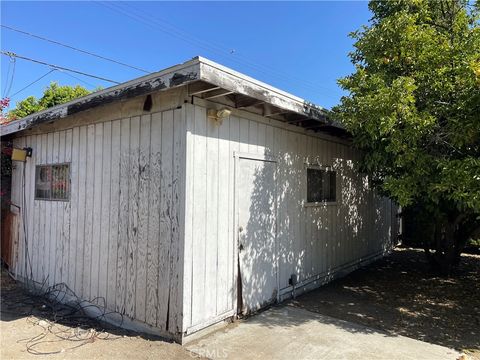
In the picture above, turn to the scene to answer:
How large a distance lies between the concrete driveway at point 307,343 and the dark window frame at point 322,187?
7.21 ft

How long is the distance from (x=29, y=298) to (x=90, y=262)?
1653 mm

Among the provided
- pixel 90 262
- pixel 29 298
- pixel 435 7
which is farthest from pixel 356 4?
pixel 29 298

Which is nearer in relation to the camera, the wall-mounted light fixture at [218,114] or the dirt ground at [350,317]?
the dirt ground at [350,317]

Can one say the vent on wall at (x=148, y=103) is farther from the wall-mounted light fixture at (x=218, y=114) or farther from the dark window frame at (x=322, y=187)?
the dark window frame at (x=322, y=187)

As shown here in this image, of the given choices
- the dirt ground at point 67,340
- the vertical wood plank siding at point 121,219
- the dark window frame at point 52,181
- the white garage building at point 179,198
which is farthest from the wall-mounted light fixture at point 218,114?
the dark window frame at point 52,181

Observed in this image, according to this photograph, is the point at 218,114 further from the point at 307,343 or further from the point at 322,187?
the point at 322,187

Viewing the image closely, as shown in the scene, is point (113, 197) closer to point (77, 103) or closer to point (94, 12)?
point (77, 103)

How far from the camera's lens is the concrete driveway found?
337 centimetres

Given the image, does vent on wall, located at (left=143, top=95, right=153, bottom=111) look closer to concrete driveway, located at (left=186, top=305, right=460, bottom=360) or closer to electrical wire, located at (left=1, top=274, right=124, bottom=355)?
electrical wire, located at (left=1, top=274, right=124, bottom=355)

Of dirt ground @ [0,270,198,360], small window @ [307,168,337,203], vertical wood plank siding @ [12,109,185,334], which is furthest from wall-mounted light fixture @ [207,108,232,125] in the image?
dirt ground @ [0,270,198,360]

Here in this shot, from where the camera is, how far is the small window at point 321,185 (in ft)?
19.4

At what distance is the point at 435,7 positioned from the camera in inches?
225

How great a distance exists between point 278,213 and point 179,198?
75.4 inches

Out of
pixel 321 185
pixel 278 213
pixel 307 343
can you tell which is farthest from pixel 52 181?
pixel 321 185
